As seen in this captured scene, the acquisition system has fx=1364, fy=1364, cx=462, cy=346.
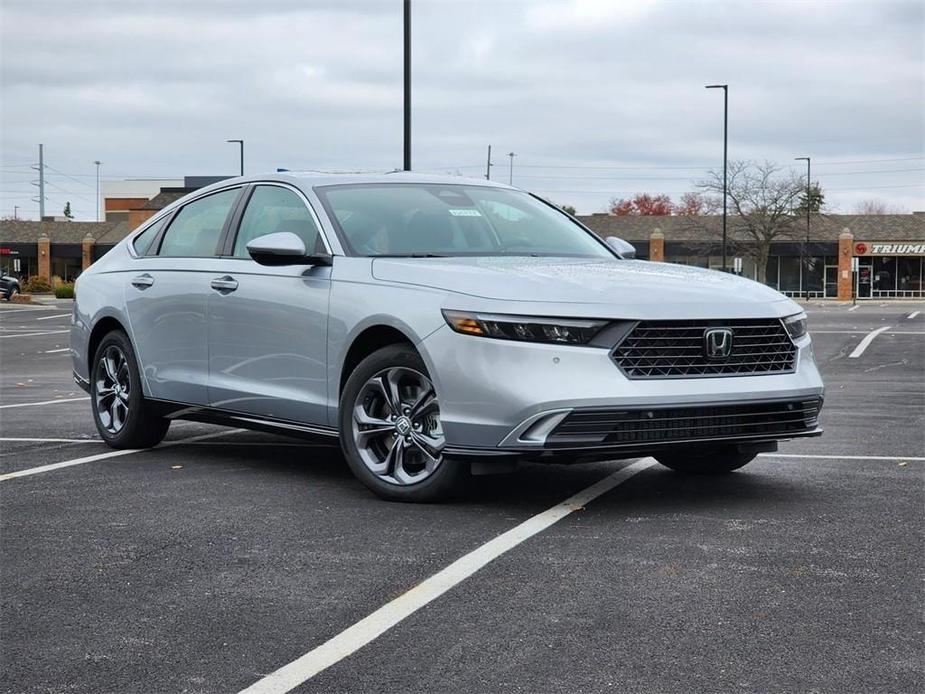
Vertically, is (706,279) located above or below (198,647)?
above

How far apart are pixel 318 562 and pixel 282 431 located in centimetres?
225

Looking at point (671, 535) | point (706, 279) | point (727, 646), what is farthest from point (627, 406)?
point (727, 646)

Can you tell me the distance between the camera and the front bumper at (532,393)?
605 centimetres

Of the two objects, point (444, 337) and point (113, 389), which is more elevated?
point (444, 337)

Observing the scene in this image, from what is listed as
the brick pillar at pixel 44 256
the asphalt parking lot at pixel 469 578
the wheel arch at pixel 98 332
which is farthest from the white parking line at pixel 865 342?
the brick pillar at pixel 44 256

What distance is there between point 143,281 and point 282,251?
2.01 m

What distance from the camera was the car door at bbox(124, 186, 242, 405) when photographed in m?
8.14

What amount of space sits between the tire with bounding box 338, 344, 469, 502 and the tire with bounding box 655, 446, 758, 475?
1.53 meters

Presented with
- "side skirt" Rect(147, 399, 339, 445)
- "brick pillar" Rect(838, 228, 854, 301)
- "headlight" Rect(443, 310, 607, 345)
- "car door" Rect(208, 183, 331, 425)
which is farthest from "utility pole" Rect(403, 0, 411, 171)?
"brick pillar" Rect(838, 228, 854, 301)

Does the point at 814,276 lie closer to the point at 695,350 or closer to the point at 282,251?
the point at 282,251

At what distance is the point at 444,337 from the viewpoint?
249 inches

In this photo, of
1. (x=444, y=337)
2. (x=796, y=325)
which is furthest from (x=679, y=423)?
(x=444, y=337)

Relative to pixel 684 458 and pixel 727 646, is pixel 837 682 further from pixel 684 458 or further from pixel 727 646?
pixel 684 458

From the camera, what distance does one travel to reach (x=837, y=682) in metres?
3.89
